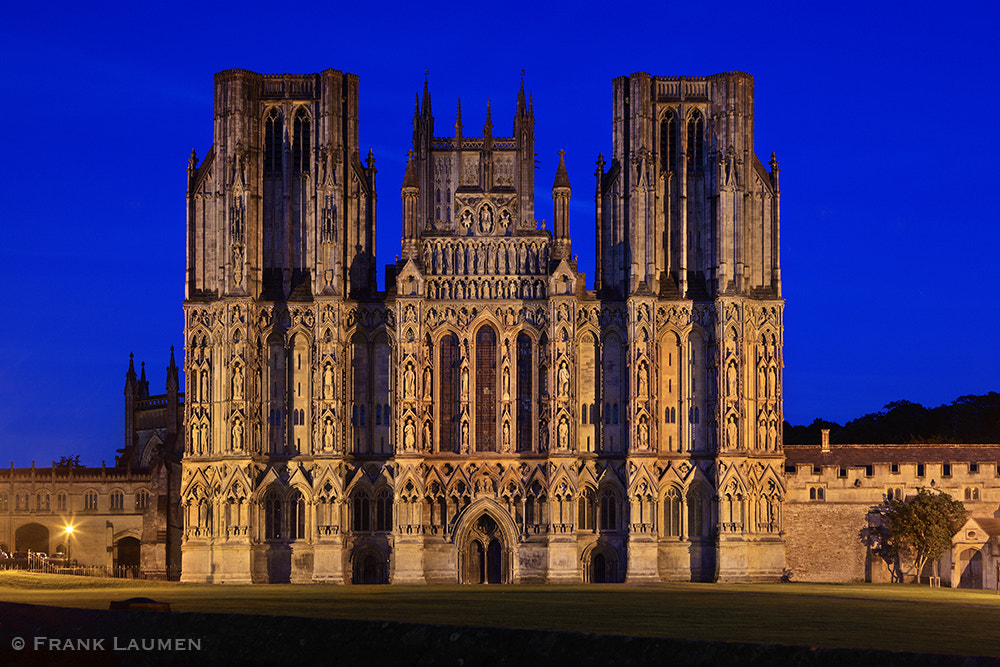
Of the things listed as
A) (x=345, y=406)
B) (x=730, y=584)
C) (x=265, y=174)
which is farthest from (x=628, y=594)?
(x=265, y=174)

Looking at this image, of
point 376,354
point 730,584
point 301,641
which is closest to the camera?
point 301,641

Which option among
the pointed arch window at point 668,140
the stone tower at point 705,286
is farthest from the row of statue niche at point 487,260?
the pointed arch window at point 668,140

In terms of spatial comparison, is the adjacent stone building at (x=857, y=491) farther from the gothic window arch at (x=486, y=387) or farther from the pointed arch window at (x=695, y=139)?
the pointed arch window at (x=695, y=139)

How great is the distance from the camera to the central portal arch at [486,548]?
72438 millimetres

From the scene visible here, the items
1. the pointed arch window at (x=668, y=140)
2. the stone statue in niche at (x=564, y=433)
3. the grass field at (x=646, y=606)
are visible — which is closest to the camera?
the grass field at (x=646, y=606)

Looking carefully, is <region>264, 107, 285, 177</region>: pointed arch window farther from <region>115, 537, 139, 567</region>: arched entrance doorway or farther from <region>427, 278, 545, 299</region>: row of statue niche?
<region>115, 537, 139, 567</region>: arched entrance doorway

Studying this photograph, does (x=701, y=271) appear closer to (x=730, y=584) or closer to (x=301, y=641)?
(x=730, y=584)

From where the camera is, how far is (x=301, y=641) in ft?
117

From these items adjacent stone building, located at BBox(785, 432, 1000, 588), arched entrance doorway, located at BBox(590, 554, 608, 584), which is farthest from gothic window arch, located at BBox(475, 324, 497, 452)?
adjacent stone building, located at BBox(785, 432, 1000, 588)

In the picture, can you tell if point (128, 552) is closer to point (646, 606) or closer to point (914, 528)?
point (914, 528)

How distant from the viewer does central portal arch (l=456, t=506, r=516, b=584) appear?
2852 inches

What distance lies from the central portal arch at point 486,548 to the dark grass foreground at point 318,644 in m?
35.2

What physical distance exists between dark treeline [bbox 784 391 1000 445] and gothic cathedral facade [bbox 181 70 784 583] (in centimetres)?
3748

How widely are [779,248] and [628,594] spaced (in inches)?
908
